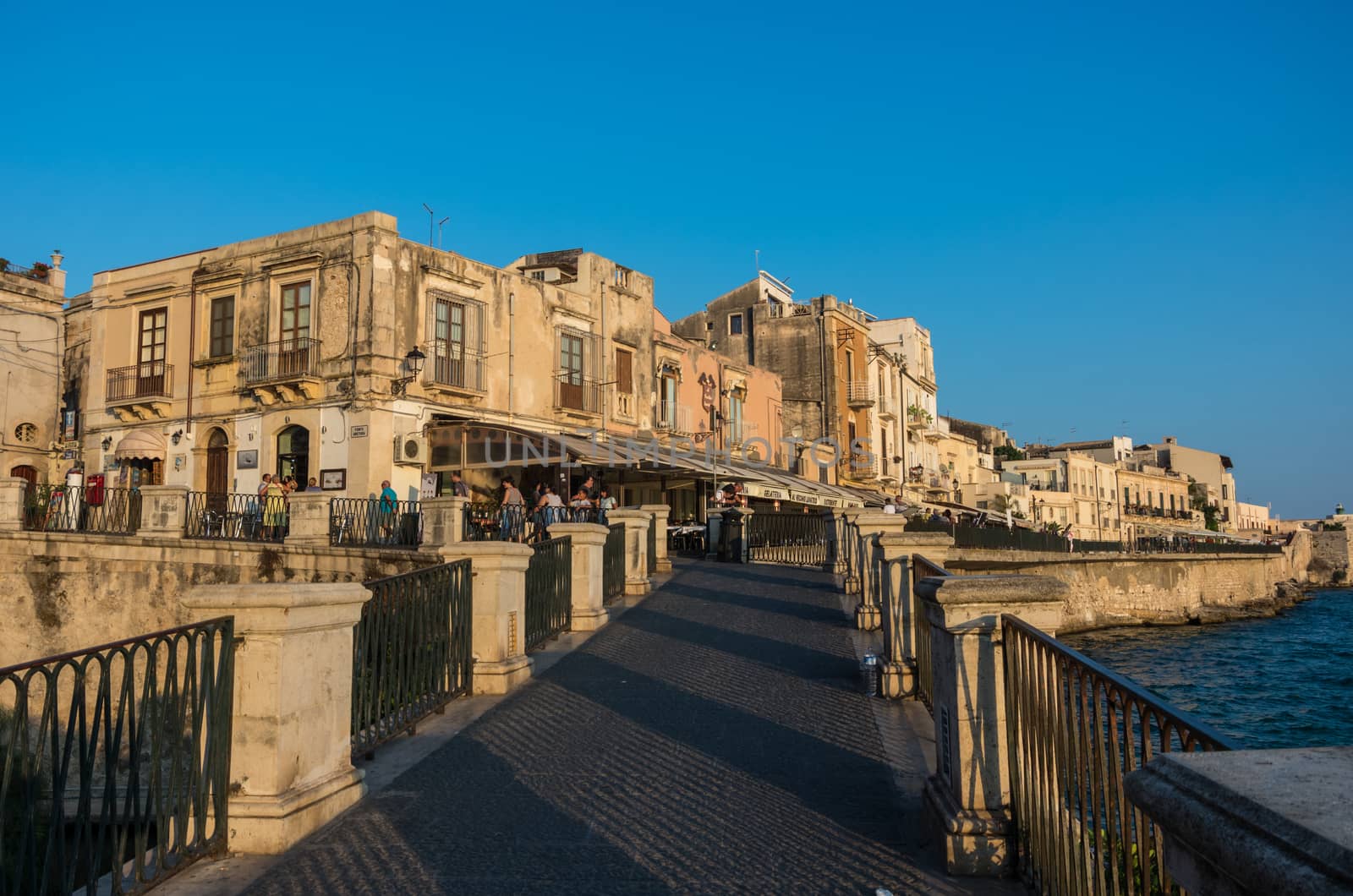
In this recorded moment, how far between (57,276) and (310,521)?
73.7ft

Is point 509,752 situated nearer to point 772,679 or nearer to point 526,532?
point 772,679

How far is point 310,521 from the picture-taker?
18047mm

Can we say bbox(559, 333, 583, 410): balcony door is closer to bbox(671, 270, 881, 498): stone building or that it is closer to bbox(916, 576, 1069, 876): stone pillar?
bbox(671, 270, 881, 498): stone building

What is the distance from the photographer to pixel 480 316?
1004 inches

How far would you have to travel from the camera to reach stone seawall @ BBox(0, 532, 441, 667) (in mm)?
18266

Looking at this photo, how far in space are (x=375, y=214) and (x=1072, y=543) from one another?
30557 millimetres

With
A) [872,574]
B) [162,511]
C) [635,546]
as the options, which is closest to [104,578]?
[162,511]

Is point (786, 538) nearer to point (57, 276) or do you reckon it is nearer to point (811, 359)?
point (811, 359)

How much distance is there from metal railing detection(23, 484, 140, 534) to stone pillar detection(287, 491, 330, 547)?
459 centimetres

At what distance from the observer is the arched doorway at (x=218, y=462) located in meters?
24.8

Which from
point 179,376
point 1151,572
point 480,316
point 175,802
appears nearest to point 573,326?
point 480,316

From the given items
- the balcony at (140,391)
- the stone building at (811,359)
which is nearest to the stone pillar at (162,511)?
the balcony at (140,391)

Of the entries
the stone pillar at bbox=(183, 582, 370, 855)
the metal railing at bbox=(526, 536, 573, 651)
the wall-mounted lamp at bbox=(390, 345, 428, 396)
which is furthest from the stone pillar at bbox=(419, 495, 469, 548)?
the stone pillar at bbox=(183, 582, 370, 855)

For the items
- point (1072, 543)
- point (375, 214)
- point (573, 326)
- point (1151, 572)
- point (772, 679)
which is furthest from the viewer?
point (1151, 572)
